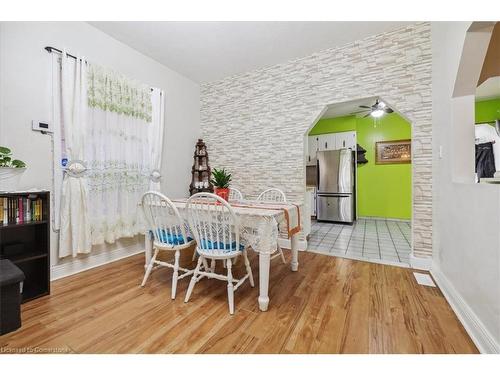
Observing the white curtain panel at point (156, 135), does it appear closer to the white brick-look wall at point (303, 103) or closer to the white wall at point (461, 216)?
the white brick-look wall at point (303, 103)

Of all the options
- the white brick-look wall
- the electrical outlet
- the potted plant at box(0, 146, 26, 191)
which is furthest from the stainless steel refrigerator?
the potted plant at box(0, 146, 26, 191)

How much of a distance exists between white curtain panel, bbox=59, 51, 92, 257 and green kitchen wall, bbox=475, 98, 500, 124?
6.17 meters

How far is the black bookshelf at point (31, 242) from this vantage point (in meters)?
1.77

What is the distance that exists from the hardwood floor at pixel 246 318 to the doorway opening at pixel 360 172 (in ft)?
7.71

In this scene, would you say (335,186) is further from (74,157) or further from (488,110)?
(74,157)

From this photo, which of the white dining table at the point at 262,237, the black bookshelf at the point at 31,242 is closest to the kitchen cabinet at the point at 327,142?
the white dining table at the point at 262,237

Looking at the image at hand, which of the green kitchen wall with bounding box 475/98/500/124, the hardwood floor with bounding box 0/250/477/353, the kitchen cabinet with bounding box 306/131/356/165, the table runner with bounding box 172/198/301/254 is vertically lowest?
the hardwood floor with bounding box 0/250/477/353

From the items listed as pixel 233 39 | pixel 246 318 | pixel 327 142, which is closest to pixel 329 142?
pixel 327 142

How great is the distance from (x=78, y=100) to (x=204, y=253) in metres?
2.07

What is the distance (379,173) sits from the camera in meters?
5.23

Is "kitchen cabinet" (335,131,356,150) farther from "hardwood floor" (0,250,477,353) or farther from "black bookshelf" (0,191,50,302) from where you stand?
"black bookshelf" (0,191,50,302)

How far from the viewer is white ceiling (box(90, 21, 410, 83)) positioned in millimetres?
2492
